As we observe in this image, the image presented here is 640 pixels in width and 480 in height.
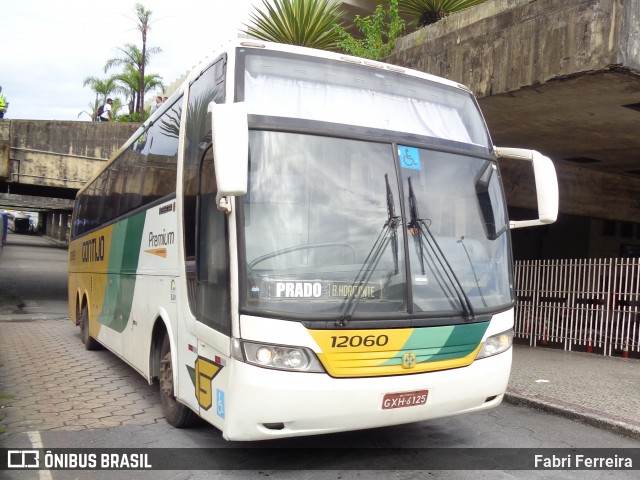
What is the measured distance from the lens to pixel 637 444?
5.65 m

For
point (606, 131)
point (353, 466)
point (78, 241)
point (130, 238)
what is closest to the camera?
point (353, 466)

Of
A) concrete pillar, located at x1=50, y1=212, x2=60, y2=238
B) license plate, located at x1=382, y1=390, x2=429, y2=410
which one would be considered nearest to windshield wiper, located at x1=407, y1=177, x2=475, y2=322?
license plate, located at x1=382, y1=390, x2=429, y2=410

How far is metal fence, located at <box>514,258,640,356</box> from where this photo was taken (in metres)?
10.3

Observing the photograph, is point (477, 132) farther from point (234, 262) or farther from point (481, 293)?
point (234, 262)

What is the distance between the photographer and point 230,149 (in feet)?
12.8

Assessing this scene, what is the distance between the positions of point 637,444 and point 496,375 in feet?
6.09

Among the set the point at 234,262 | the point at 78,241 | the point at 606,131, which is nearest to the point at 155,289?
the point at 234,262

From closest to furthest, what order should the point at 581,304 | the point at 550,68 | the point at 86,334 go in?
the point at 550,68
the point at 86,334
the point at 581,304

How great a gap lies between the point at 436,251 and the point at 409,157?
2.49 feet

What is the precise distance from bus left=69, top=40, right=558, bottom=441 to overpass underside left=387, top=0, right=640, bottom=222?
9.51 feet

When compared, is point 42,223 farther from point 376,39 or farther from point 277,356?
point 277,356

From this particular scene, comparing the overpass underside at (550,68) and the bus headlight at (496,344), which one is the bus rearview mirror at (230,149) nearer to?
the bus headlight at (496,344)

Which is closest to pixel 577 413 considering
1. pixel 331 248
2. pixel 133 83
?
pixel 331 248

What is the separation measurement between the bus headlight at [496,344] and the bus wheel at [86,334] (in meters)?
7.41
